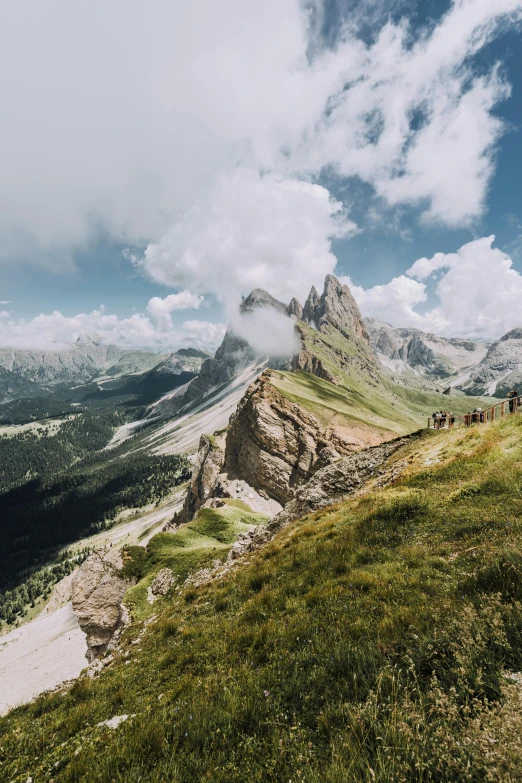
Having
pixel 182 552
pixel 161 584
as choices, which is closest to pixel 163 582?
pixel 161 584

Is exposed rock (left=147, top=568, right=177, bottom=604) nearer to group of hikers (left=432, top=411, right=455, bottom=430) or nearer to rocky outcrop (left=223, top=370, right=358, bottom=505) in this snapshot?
group of hikers (left=432, top=411, right=455, bottom=430)

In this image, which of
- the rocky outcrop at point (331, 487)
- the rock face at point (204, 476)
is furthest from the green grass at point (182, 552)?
the rock face at point (204, 476)

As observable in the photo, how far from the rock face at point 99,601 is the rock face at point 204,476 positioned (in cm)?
4876

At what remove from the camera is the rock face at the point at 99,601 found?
25.2m

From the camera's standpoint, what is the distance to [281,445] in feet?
224

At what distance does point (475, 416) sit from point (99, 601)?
109 feet

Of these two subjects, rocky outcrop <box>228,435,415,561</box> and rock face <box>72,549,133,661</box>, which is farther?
rock face <box>72,549,133,661</box>

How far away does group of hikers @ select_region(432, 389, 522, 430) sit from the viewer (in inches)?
771

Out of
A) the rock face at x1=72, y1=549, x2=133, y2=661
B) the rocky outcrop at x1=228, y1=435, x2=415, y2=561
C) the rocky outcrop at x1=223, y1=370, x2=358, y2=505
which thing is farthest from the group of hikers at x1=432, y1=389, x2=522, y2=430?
the rocky outcrop at x1=223, y1=370, x2=358, y2=505

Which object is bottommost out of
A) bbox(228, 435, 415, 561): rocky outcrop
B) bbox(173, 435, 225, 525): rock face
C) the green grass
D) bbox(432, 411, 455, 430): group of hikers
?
bbox(173, 435, 225, 525): rock face

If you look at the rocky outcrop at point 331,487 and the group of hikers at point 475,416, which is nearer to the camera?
the group of hikers at point 475,416

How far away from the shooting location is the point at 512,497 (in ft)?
33.6

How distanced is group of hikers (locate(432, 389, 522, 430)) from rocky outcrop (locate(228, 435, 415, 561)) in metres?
3.05

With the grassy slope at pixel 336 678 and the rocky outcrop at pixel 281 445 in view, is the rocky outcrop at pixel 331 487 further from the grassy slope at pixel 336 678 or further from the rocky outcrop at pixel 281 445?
the rocky outcrop at pixel 281 445
